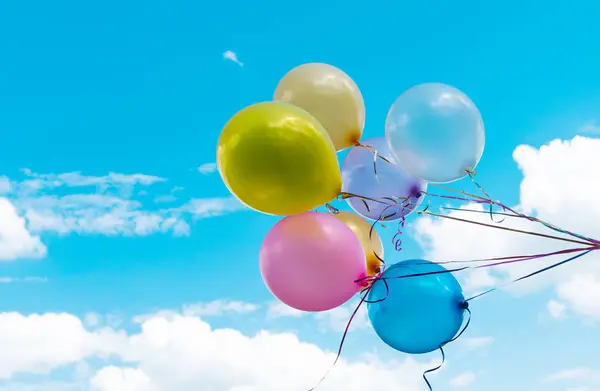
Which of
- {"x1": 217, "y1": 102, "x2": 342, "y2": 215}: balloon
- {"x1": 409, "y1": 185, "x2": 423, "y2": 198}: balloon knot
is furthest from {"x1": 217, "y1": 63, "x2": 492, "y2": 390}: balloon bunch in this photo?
{"x1": 409, "y1": 185, "x2": 423, "y2": 198}: balloon knot

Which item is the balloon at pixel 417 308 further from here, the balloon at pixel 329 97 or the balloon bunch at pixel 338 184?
the balloon at pixel 329 97

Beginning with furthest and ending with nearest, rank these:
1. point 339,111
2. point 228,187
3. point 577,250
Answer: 1. point 339,111
2. point 228,187
3. point 577,250

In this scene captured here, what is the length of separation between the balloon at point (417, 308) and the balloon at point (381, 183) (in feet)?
1.53

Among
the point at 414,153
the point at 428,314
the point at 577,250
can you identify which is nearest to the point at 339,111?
the point at 414,153

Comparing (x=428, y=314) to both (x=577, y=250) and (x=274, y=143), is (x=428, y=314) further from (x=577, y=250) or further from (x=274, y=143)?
(x=274, y=143)

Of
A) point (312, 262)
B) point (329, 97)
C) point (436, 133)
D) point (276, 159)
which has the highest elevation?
point (329, 97)

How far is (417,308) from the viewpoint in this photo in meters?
3.52

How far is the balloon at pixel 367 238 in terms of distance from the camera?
12.8 ft

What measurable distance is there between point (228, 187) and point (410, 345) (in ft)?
4.43

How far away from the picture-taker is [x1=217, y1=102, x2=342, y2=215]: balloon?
320cm

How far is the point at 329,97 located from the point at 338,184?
2.11 feet

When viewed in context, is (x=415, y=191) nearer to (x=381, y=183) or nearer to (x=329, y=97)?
(x=381, y=183)

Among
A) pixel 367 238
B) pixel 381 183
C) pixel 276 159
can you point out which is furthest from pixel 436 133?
pixel 276 159

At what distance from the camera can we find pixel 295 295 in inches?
138
